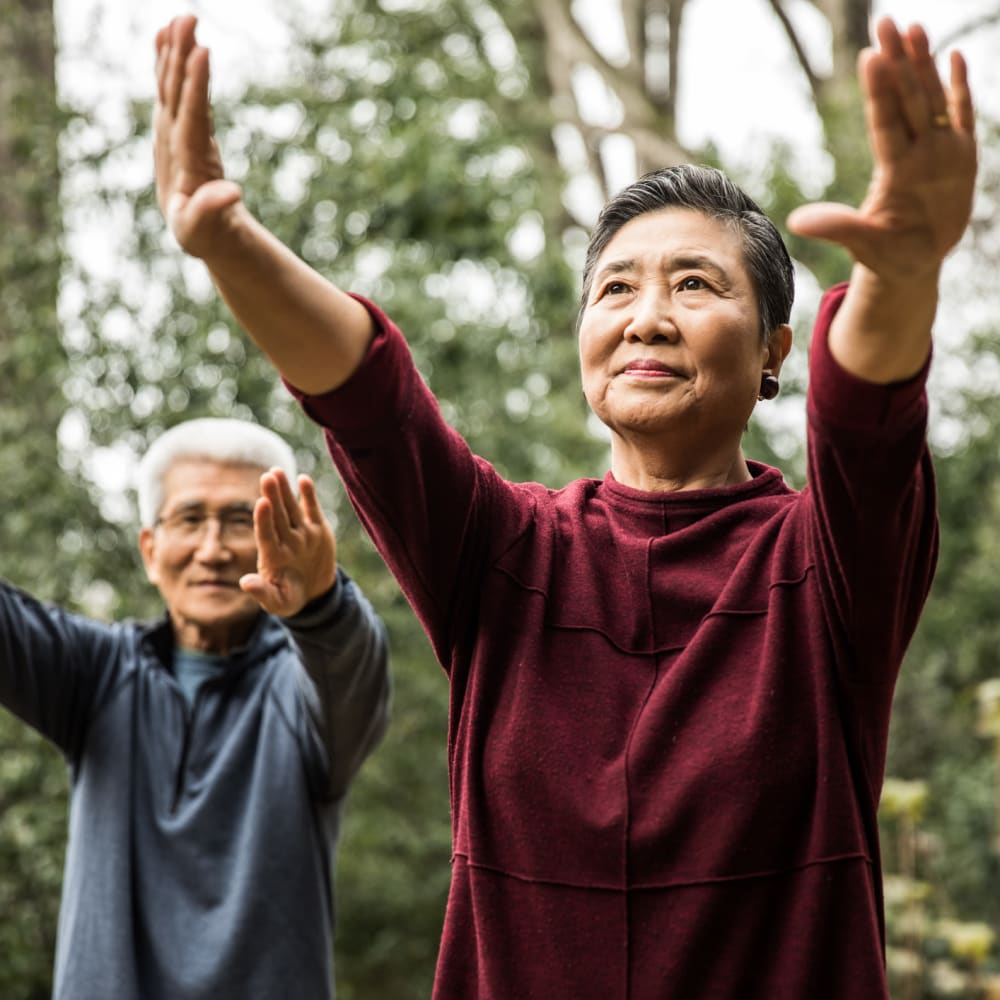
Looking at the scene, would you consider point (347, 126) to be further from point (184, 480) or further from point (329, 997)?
point (329, 997)

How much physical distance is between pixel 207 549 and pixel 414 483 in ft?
5.53

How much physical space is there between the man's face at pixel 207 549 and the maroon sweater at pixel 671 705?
157 centimetres

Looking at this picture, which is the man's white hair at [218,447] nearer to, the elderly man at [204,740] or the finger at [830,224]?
the elderly man at [204,740]

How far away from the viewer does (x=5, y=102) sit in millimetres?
5891

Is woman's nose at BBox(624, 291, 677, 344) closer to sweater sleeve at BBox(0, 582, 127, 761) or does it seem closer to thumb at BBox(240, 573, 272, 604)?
thumb at BBox(240, 573, 272, 604)

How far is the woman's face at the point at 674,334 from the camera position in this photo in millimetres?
1649

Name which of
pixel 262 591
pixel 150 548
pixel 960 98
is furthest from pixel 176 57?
pixel 150 548

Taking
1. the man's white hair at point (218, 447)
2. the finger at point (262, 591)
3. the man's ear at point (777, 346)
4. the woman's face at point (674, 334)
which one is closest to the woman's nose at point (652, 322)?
the woman's face at point (674, 334)

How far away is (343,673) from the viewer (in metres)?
2.85

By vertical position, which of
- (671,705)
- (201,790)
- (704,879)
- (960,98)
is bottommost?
(201,790)

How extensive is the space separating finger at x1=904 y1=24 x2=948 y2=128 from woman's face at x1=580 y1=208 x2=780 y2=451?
0.38m

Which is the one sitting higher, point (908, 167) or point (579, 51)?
point (579, 51)

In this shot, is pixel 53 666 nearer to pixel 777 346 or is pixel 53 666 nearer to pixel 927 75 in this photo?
pixel 777 346

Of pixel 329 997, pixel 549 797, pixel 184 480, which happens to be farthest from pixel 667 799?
pixel 184 480
